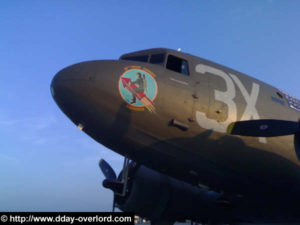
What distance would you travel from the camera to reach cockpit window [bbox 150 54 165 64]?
8.78 meters

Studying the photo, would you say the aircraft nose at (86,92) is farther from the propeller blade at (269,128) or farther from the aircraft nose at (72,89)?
the propeller blade at (269,128)

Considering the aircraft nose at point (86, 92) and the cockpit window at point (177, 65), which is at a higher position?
the cockpit window at point (177, 65)

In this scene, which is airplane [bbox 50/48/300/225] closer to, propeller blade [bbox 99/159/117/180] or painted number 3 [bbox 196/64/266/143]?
painted number 3 [bbox 196/64/266/143]

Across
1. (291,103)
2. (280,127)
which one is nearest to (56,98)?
(280,127)

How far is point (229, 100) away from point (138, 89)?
2938 millimetres

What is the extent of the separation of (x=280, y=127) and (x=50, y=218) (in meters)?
6.57

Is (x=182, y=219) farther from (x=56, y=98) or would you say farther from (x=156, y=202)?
(x=56, y=98)

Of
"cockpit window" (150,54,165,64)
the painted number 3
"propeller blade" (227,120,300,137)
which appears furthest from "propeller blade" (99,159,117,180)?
"propeller blade" (227,120,300,137)

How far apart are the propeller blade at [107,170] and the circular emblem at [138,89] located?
6784 mm

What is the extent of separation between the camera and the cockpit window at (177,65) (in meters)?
8.78

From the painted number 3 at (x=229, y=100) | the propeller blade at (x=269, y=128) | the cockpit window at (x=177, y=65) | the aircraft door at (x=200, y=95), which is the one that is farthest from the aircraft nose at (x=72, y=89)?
the propeller blade at (x=269, y=128)

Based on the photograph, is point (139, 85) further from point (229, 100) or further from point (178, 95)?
point (229, 100)

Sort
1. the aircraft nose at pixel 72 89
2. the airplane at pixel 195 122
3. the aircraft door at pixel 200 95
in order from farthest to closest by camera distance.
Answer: the aircraft door at pixel 200 95, the airplane at pixel 195 122, the aircraft nose at pixel 72 89

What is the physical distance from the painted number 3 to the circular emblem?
1471 mm
